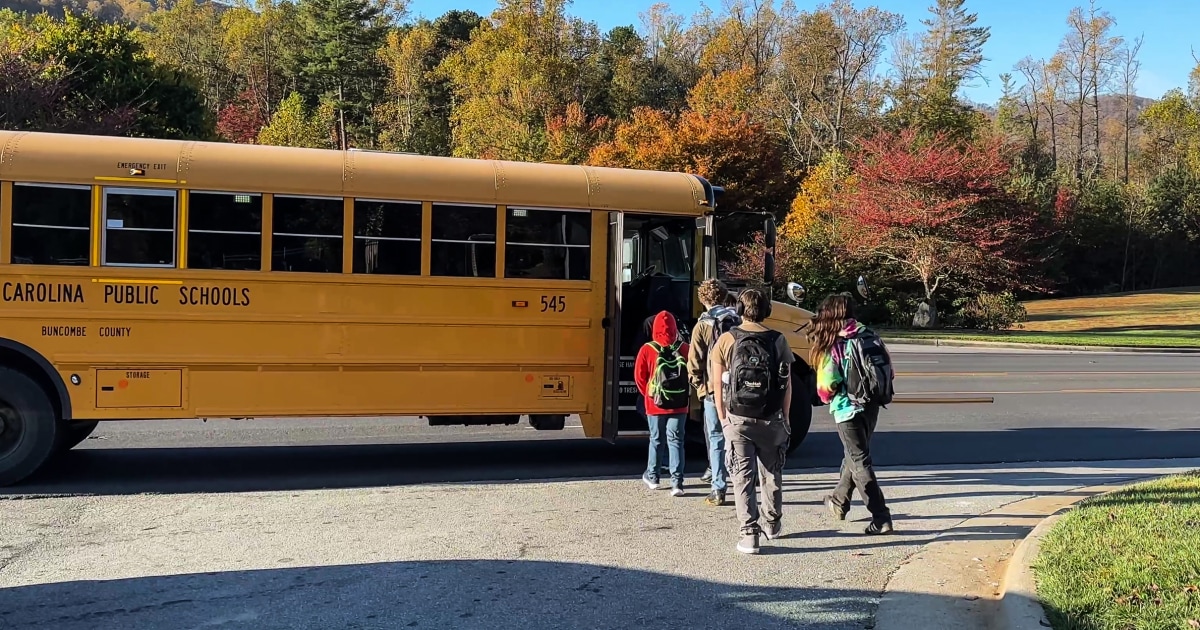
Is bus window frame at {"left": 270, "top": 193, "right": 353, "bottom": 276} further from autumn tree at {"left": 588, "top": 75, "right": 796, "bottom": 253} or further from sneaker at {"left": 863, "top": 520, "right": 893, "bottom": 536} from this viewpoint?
autumn tree at {"left": 588, "top": 75, "right": 796, "bottom": 253}

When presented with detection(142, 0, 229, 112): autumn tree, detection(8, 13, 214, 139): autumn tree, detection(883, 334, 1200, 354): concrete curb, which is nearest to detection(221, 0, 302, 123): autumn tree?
detection(142, 0, 229, 112): autumn tree

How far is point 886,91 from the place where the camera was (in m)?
55.3

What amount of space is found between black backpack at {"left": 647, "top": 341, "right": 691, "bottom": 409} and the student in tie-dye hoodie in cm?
121

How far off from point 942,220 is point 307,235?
1110 inches

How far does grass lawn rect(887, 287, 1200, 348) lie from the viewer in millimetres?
29125

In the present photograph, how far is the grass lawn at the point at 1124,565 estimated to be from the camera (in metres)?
4.52

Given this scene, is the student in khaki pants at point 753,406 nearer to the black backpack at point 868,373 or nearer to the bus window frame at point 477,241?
the black backpack at point 868,373

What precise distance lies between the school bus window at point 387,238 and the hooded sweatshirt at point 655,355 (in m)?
2.17

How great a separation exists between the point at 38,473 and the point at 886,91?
53.9 meters

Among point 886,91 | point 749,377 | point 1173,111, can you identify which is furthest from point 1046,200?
point 749,377

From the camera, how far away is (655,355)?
24.5ft

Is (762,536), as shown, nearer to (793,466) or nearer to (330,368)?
(793,466)

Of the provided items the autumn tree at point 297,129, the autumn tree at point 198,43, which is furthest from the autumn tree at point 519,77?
the autumn tree at point 198,43

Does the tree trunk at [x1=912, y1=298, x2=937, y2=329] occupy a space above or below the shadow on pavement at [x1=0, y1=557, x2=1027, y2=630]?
above
